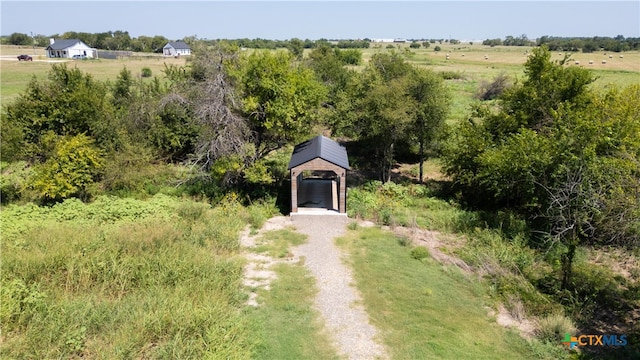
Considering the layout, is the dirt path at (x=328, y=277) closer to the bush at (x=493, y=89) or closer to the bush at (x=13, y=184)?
the bush at (x=13, y=184)

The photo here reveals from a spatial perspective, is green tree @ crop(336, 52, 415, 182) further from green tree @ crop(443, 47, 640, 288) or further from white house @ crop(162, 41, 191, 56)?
white house @ crop(162, 41, 191, 56)

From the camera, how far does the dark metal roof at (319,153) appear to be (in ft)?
57.6

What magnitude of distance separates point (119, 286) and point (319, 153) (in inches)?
356

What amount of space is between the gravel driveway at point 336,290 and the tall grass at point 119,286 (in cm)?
219

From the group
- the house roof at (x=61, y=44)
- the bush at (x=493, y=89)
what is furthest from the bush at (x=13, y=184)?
the house roof at (x=61, y=44)

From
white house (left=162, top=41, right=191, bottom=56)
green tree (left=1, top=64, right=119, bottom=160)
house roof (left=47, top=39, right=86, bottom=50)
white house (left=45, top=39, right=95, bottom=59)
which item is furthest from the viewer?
white house (left=162, top=41, right=191, bottom=56)

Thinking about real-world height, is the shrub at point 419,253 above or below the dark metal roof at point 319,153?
below

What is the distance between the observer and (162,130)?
2378 centimetres

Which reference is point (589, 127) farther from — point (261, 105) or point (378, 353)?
point (261, 105)

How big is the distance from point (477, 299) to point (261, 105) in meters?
11.8

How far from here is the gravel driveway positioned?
9.97m

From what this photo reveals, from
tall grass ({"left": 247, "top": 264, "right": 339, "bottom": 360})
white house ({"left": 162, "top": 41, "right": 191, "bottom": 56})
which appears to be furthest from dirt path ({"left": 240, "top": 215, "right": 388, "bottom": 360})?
white house ({"left": 162, "top": 41, "right": 191, "bottom": 56})

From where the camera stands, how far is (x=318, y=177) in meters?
22.8

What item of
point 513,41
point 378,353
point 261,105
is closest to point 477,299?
point 378,353
